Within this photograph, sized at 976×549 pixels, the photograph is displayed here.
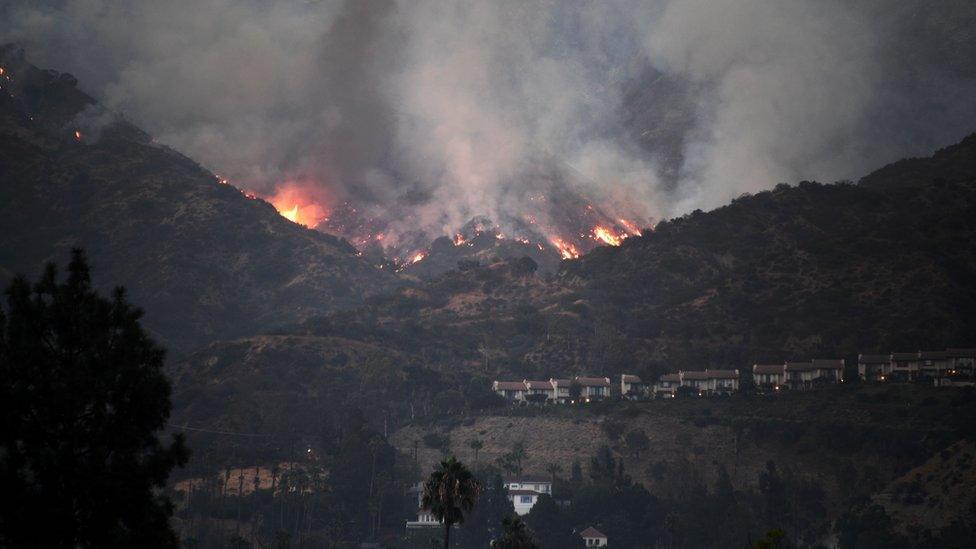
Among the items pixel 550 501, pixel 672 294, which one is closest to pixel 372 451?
pixel 550 501

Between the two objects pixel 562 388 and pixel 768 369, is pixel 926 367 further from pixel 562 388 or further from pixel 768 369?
pixel 562 388

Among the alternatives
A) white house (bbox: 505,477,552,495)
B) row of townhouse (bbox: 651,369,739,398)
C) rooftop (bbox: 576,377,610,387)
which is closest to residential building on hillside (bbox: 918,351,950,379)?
row of townhouse (bbox: 651,369,739,398)

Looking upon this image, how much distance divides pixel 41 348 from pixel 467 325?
160 m

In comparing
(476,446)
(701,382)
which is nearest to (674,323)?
(701,382)

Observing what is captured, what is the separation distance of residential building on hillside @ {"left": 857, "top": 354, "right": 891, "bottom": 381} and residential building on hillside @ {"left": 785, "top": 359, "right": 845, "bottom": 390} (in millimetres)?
2539

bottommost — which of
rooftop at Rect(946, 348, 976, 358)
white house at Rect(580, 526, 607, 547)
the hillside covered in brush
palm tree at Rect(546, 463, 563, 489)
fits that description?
white house at Rect(580, 526, 607, 547)

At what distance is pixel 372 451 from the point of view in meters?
122

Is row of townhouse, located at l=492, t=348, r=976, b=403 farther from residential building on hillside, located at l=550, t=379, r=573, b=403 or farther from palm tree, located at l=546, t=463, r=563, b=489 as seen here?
palm tree, located at l=546, t=463, r=563, b=489

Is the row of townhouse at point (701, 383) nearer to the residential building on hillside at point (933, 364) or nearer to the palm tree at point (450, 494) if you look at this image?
the residential building on hillside at point (933, 364)

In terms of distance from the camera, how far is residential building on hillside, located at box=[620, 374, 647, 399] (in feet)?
490

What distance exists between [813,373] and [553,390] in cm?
3812

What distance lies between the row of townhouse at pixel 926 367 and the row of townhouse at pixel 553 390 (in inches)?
1457

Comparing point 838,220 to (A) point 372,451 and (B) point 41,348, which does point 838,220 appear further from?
(B) point 41,348

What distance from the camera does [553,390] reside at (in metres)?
155
